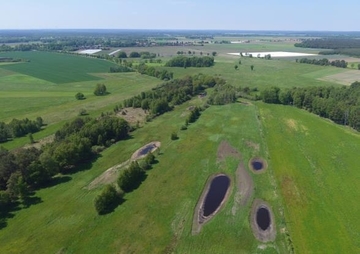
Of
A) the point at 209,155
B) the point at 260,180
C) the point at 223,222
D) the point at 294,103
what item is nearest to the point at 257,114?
the point at 294,103

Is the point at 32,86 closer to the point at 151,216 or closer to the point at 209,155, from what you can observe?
the point at 209,155

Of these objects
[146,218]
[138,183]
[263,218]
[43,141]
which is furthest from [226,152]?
[43,141]

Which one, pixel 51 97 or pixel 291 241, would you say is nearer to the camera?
pixel 291 241

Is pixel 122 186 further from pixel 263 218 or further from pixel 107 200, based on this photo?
pixel 263 218

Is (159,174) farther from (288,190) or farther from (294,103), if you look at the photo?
(294,103)

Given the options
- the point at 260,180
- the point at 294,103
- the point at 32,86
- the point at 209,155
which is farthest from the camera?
the point at 32,86

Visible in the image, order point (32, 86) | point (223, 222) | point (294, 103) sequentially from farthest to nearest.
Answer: point (32, 86) < point (294, 103) < point (223, 222)
